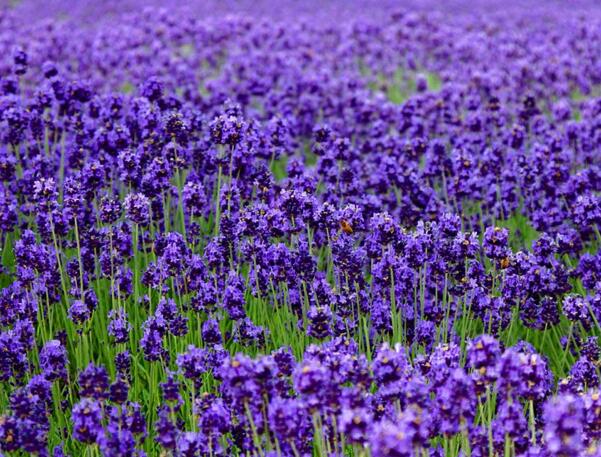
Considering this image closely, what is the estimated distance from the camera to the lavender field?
10.9 ft

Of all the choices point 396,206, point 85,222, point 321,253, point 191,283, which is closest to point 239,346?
point 191,283

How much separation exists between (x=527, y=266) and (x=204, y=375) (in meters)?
2.01

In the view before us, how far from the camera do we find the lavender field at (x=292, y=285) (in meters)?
3.32

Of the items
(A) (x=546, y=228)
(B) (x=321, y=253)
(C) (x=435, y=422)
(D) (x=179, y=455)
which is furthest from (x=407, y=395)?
(A) (x=546, y=228)

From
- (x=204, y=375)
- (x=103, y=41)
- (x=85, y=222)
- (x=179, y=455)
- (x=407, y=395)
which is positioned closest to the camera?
(x=407, y=395)

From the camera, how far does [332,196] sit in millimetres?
5961

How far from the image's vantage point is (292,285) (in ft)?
15.8

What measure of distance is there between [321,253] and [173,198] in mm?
1396

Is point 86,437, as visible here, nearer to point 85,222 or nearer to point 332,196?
point 85,222

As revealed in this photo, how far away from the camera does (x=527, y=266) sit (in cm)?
469

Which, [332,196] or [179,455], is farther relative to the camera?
[332,196]

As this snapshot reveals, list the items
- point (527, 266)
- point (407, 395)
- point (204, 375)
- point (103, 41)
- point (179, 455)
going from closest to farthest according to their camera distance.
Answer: point (407, 395) < point (179, 455) < point (204, 375) < point (527, 266) < point (103, 41)

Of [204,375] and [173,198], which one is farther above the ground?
[173,198]

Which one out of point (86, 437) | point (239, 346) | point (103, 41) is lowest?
point (239, 346)
